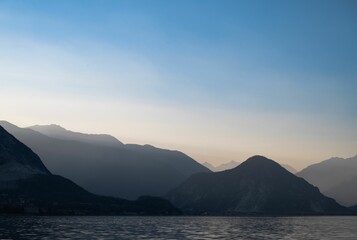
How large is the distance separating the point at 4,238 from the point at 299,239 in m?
84.8

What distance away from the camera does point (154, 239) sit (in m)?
126

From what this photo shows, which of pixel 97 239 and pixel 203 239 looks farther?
pixel 203 239

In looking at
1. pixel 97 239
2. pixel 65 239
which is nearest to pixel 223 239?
pixel 97 239

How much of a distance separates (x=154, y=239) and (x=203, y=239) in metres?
14.1

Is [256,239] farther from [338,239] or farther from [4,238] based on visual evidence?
[4,238]

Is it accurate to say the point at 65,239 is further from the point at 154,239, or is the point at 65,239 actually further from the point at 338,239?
the point at 338,239

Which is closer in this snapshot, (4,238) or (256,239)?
(4,238)

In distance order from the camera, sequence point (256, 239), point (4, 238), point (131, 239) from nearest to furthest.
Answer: point (4, 238) < point (131, 239) < point (256, 239)

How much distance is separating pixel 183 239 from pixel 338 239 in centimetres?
4968

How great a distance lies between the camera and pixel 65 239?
4555 inches

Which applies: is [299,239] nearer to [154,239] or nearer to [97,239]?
[154,239]

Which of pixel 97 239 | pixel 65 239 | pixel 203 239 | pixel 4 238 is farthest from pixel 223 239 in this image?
pixel 4 238

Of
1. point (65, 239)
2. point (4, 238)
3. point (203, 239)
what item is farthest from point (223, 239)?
point (4, 238)

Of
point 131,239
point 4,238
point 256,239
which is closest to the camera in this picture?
point 4,238
